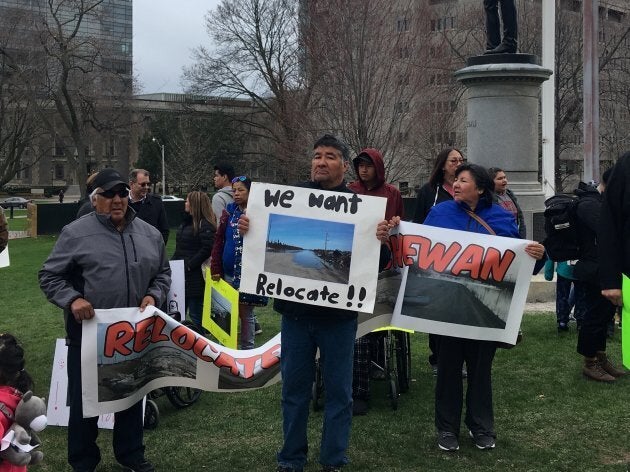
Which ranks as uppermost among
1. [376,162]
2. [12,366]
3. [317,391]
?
[376,162]

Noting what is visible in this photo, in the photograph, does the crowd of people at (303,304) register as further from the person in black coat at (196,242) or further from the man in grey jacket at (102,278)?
the person in black coat at (196,242)

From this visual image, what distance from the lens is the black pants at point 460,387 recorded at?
5.60 metres

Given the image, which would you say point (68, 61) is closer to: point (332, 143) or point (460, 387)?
point (332, 143)

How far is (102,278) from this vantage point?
484 cm

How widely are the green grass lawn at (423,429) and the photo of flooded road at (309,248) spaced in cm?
140

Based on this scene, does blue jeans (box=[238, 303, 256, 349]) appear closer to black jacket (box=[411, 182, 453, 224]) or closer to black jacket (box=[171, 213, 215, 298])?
black jacket (box=[171, 213, 215, 298])

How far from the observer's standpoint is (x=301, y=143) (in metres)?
26.7

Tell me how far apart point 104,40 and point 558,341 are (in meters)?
33.8

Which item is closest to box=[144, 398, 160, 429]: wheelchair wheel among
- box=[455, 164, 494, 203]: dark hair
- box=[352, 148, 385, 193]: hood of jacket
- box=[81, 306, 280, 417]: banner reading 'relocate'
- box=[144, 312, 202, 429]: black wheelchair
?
box=[144, 312, 202, 429]: black wheelchair

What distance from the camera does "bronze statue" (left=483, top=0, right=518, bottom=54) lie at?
1377cm

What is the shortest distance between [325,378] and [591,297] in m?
3.48

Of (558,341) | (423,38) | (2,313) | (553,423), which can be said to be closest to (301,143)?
(423,38)

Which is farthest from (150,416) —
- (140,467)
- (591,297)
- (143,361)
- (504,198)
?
(591,297)

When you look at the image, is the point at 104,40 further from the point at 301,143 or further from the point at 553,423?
the point at 553,423
